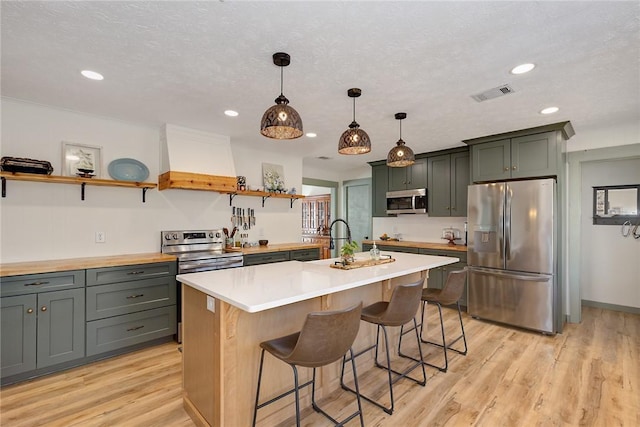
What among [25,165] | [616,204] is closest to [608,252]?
[616,204]

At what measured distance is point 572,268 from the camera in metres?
4.00

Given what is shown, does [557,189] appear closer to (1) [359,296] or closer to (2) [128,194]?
(1) [359,296]

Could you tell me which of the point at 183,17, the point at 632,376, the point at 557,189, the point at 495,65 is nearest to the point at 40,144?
the point at 183,17

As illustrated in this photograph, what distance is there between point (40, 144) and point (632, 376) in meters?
5.87

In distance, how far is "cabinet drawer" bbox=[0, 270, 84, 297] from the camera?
246cm

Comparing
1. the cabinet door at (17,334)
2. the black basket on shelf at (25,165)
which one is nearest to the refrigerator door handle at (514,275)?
the cabinet door at (17,334)

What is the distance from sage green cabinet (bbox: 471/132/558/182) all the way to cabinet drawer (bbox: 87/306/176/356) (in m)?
4.23

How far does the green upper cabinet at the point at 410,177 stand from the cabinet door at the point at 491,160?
1.05m

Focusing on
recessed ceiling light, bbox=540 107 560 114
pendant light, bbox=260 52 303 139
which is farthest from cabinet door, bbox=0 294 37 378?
recessed ceiling light, bbox=540 107 560 114

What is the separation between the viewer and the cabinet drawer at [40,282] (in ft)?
8.08

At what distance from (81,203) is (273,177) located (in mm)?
2572

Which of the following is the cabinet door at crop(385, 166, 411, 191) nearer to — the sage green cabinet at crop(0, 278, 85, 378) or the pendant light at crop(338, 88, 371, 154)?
the pendant light at crop(338, 88, 371, 154)

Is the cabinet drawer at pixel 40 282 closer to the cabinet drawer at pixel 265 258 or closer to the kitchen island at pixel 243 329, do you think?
the kitchen island at pixel 243 329

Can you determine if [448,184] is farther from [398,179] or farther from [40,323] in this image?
[40,323]
